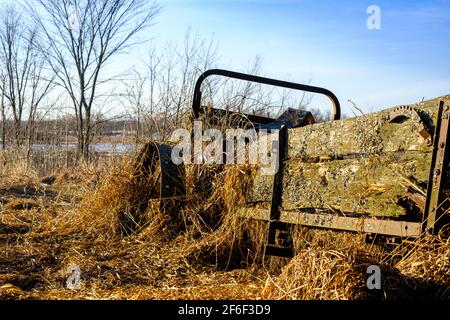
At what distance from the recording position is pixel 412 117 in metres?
2.94

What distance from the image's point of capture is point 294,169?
3.93 m

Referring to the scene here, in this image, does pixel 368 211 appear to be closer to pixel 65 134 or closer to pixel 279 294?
pixel 279 294

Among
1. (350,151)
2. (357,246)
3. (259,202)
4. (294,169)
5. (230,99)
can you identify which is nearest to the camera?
(357,246)

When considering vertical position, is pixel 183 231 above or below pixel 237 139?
below

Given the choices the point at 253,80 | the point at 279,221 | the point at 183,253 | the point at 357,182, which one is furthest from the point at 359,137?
the point at 253,80

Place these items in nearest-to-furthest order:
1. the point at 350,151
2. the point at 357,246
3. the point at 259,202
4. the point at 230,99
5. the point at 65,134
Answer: the point at 357,246 < the point at 350,151 < the point at 259,202 < the point at 230,99 < the point at 65,134

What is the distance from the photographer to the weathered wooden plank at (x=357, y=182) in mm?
2953

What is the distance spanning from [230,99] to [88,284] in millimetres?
4059

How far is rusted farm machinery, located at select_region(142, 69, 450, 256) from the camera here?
2.74 m

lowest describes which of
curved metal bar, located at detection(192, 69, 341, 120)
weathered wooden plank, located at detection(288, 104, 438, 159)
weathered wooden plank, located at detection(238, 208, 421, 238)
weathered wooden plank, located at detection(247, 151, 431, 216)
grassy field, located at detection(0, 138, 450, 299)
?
grassy field, located at detection(0, 138, 450, 299)

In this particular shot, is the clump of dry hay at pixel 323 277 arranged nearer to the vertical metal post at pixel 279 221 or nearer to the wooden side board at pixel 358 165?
the wooden side board at pixel 358 165

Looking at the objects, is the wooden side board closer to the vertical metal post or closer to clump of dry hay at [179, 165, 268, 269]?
the vertical metal post

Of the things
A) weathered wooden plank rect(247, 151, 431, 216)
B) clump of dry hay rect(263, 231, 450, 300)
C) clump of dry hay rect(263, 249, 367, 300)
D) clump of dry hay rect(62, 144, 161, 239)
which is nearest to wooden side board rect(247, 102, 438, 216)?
weathered wooden plank rect(247, 151, 431, 216)
